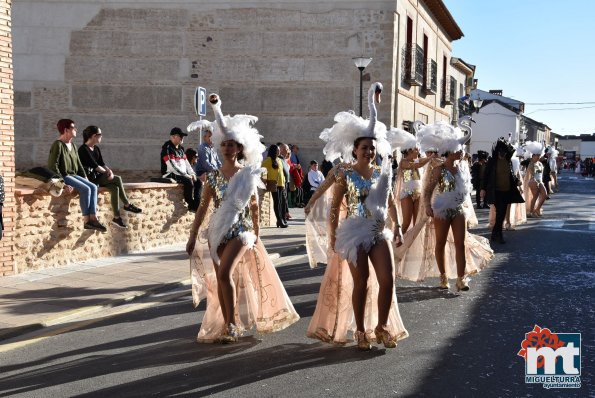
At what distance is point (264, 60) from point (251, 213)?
17.8 meters

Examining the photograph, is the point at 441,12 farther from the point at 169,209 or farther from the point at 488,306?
the point at 488,306

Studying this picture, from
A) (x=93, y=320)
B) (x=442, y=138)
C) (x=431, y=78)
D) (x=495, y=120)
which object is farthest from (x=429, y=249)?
(x=495, y=120)

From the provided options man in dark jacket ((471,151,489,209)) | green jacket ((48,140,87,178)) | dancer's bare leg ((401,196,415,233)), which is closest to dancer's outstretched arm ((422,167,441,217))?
dancer's bare leg ((401,196,415,233))

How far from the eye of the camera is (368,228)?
19.8 ft

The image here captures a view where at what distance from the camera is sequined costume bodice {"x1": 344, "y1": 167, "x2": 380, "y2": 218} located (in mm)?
6098

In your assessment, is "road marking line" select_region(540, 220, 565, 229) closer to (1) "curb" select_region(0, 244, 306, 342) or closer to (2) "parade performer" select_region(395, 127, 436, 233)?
(2) "parade performer" select_region(395, 127, 436, 233)

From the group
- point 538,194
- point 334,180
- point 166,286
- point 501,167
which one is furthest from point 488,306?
point 538,194

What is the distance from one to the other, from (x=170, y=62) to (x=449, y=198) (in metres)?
16.5

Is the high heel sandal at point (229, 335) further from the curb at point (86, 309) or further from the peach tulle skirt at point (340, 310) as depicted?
the curb at point (86, 309)

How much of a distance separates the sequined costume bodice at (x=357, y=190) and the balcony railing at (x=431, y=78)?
2389 centimetres

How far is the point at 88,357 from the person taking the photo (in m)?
5.87

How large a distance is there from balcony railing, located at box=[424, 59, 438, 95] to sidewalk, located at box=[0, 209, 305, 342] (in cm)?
1915

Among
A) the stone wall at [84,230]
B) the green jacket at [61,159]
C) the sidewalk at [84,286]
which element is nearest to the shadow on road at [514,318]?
the sidewalk at [84,286]

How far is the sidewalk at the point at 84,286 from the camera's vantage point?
23.3 feet
